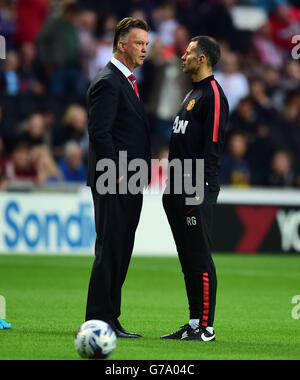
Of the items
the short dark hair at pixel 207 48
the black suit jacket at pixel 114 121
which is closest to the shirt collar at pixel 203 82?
the short dark hair at pixel 207 48

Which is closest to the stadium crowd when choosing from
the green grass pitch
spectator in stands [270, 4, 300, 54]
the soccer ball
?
spectator in stands [270, 4, 300, 54]

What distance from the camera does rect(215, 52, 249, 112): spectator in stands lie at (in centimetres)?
1852

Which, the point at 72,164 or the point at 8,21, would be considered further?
the point at 8,21

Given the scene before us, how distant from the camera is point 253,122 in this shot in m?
18.5

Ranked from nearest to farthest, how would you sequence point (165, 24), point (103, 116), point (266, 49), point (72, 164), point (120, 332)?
point (103, 116), point (120, 332), point (72, 164), point (165, 24), point (266, 49)

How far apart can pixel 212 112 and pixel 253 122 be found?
35.8ft

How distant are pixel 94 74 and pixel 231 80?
272 cm

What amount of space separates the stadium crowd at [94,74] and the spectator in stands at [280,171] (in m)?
0.02

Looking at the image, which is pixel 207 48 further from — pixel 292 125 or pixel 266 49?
pixel 266 49

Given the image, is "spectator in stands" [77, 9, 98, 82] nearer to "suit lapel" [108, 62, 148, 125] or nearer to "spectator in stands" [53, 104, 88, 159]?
"spectator in stands" [53, 104, 88, 159]

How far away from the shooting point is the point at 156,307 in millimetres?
10203

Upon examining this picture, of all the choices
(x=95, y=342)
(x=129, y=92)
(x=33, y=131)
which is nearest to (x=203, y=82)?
(x=129, y=92)

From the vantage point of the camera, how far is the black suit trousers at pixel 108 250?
7.77 metres

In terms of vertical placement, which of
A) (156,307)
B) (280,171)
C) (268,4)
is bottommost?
(156,307)
